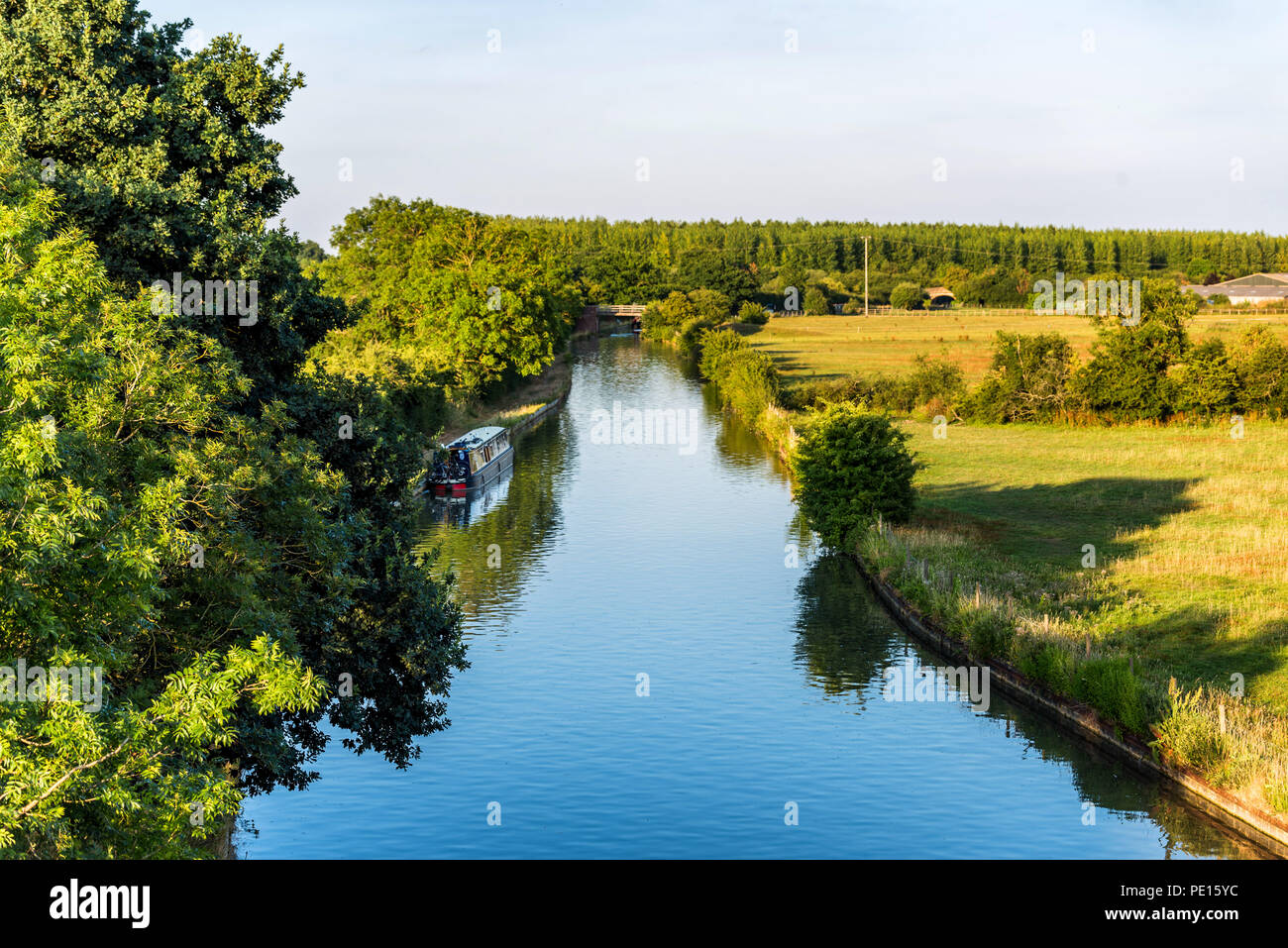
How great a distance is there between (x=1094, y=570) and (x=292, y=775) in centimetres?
2862

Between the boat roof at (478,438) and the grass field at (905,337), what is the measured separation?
44.5 metres

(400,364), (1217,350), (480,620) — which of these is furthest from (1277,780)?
(1217,350)

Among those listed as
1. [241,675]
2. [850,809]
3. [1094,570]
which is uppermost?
[241,675]

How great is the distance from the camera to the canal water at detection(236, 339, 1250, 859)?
24.5 m

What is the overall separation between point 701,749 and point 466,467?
36.0m

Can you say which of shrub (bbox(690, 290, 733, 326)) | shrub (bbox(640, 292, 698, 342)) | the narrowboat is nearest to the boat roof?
the narrowboat

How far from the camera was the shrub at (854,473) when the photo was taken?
161ft

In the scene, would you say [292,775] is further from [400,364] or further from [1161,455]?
[1161,455]

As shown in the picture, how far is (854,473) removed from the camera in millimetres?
49125

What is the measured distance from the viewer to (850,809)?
25.8 m

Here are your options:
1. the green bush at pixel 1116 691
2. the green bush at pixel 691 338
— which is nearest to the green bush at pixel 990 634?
the green bush at pixel 1116 691

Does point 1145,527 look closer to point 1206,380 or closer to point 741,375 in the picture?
point 1206,380

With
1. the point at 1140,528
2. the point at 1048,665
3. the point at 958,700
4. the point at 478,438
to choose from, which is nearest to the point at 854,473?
the point at 1140,528
